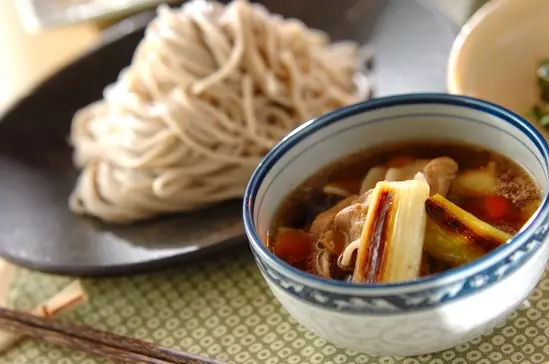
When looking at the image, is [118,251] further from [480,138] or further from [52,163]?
[480,138]

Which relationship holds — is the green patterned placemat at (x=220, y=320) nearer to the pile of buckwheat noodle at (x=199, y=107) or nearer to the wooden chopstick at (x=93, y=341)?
the wooden chopstick at (x=93, y=341)

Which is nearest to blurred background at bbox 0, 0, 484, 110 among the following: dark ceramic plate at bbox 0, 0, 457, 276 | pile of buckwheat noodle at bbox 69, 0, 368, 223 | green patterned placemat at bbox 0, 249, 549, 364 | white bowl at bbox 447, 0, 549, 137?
dark ceramic plate at bbox 0, 0, 457, 276

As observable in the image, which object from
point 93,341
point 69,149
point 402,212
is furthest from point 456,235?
point 69,149

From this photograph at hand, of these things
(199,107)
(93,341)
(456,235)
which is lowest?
(93,341)

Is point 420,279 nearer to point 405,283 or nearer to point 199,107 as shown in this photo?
point 405,283

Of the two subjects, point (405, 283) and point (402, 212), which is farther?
point (402, 212)

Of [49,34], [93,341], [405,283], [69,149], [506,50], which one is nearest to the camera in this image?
[405,283]
